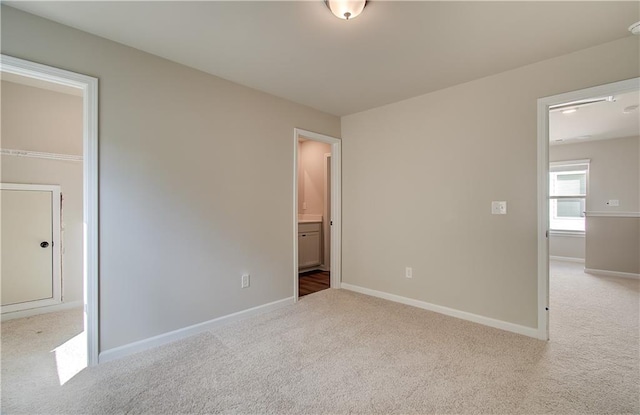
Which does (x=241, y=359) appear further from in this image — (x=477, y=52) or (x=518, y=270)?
(x=477, y=52)

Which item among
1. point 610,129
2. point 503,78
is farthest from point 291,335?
point 610,129

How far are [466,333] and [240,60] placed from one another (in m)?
3.28

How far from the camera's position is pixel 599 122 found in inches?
176

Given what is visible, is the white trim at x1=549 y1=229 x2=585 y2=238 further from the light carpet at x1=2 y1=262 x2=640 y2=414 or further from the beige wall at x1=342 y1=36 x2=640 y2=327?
the beige wall at x1=342 y1=36 x2=640 y2=327

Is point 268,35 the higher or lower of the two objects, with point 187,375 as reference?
higher

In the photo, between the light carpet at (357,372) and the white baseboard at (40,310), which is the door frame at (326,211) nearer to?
the light carpet at (357,372)

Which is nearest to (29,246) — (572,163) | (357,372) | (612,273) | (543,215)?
(357,372)

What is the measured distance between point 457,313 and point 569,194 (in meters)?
5.38

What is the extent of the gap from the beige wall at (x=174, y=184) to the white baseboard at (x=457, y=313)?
1242 millimetres

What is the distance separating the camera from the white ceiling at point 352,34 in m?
1.83

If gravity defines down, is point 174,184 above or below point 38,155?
below

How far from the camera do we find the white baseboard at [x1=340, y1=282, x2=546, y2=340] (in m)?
2.60

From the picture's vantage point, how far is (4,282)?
113 inches

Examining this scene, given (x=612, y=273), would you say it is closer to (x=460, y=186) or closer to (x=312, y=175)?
(x=460, y=186)
